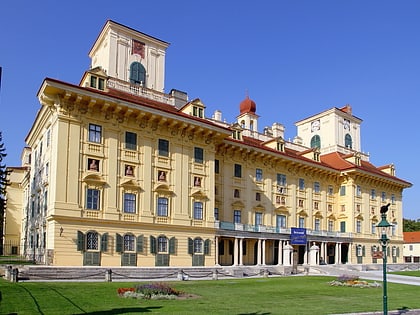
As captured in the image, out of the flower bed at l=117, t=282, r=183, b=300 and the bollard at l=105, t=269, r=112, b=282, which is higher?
the flower bed at l=117, t=282, r=183, b=300

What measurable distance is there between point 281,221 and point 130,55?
22740mm

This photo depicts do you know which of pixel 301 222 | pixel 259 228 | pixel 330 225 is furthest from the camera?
pixel 330 225

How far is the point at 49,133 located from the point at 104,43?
11.7 meters

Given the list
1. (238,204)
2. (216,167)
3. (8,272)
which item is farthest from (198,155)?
(8,272)

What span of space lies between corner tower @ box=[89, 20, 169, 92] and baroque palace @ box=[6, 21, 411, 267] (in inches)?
4.0

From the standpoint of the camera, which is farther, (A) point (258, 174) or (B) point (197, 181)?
(A) point (258, 174)

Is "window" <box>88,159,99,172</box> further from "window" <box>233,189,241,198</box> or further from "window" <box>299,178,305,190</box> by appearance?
"window" <box>299,178,305,190</box>

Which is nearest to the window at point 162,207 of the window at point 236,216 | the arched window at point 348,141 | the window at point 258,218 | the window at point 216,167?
the window at point 216,167

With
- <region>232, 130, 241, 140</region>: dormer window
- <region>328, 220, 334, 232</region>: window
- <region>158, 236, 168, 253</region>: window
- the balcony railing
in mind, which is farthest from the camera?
<region>328, 220, 334, 232</region>: window

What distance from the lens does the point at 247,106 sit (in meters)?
58.1

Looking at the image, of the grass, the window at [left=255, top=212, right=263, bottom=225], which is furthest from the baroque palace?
the grass

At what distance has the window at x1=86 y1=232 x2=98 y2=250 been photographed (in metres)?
30.8

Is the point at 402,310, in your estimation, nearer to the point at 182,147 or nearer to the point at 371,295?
the point at 371,295

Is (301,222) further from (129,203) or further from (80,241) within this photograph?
(80,241)
